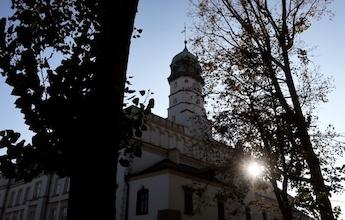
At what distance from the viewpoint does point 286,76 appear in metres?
13.6

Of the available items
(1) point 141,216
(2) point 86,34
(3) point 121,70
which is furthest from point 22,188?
(3) point 121,70

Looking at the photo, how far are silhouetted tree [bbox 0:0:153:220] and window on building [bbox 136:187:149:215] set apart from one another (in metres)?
18.5

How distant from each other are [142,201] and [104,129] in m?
22.9

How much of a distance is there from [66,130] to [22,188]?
4155 centimetres

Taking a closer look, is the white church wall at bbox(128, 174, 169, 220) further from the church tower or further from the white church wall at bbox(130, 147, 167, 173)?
the church tower

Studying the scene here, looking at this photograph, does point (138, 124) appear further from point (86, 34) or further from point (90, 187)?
point (90, 187)

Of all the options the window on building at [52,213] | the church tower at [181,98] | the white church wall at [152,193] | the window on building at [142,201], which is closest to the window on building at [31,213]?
the window on building at [52,213]

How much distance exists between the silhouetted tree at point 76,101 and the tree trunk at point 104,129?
0.01 m

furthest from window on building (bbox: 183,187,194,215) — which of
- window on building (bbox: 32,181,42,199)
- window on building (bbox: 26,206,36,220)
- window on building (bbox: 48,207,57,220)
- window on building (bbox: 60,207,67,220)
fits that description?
window on building (bbox: 32,181,42,199)

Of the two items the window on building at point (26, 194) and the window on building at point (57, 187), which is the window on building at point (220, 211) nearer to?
the window on building at point (57, 187)

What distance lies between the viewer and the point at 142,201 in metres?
26.1

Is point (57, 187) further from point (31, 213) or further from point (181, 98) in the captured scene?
point (181, 98)

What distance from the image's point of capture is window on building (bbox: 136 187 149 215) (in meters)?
25.5

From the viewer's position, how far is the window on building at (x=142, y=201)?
2555 cm
